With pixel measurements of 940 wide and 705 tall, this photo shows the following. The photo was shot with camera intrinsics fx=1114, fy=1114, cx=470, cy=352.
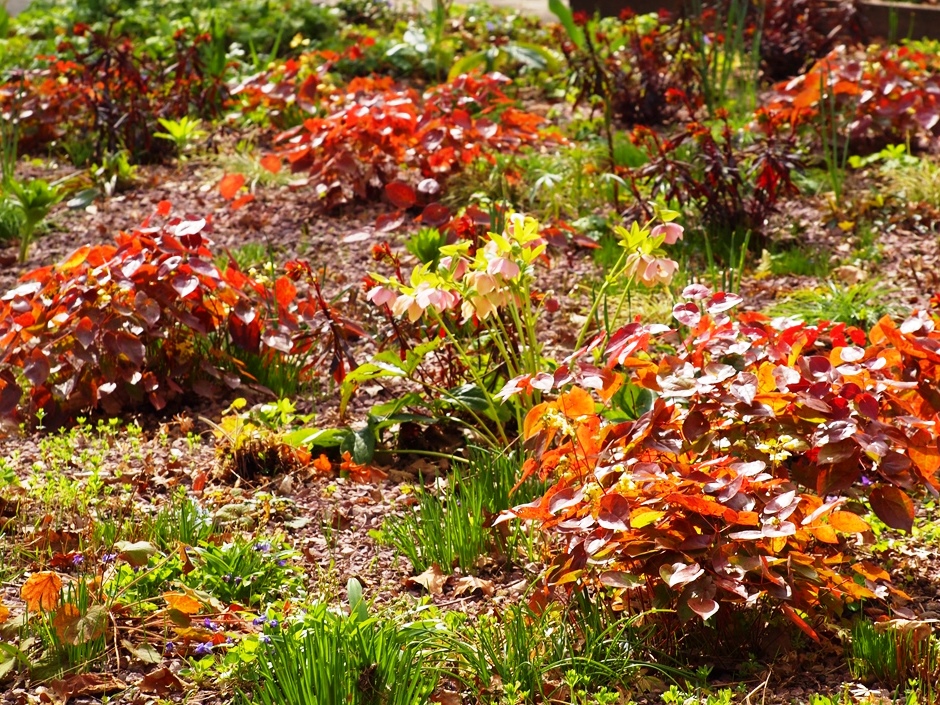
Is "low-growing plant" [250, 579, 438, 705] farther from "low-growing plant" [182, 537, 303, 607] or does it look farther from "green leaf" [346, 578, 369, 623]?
"low-growing plant" [182, 537, 303, 607]

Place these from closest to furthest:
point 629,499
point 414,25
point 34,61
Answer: point 629,499 → point 34,61 → point 414,25

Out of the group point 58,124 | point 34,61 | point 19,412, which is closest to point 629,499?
point 19,412

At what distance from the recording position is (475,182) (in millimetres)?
5539

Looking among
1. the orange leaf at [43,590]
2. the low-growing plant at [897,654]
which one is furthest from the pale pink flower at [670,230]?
the orange leaf at [43,590]

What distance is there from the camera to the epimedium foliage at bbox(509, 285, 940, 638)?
2.31 metres

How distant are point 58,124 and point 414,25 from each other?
9.57 ft

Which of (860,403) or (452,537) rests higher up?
(860,403)

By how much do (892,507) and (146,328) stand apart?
8.08 ft

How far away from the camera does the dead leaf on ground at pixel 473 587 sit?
2.82 metres

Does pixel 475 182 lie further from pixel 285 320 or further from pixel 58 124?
pixel 58 124

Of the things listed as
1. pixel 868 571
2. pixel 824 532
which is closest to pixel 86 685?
pixel 824 532

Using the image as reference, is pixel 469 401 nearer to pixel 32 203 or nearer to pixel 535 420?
pixel 535 420

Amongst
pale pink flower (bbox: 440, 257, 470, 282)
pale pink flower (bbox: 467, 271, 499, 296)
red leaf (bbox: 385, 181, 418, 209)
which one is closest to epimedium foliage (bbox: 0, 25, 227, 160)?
red leaf (bbox: 385, 181, 418, 209)

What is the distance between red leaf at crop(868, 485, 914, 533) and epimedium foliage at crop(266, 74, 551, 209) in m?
3.27
